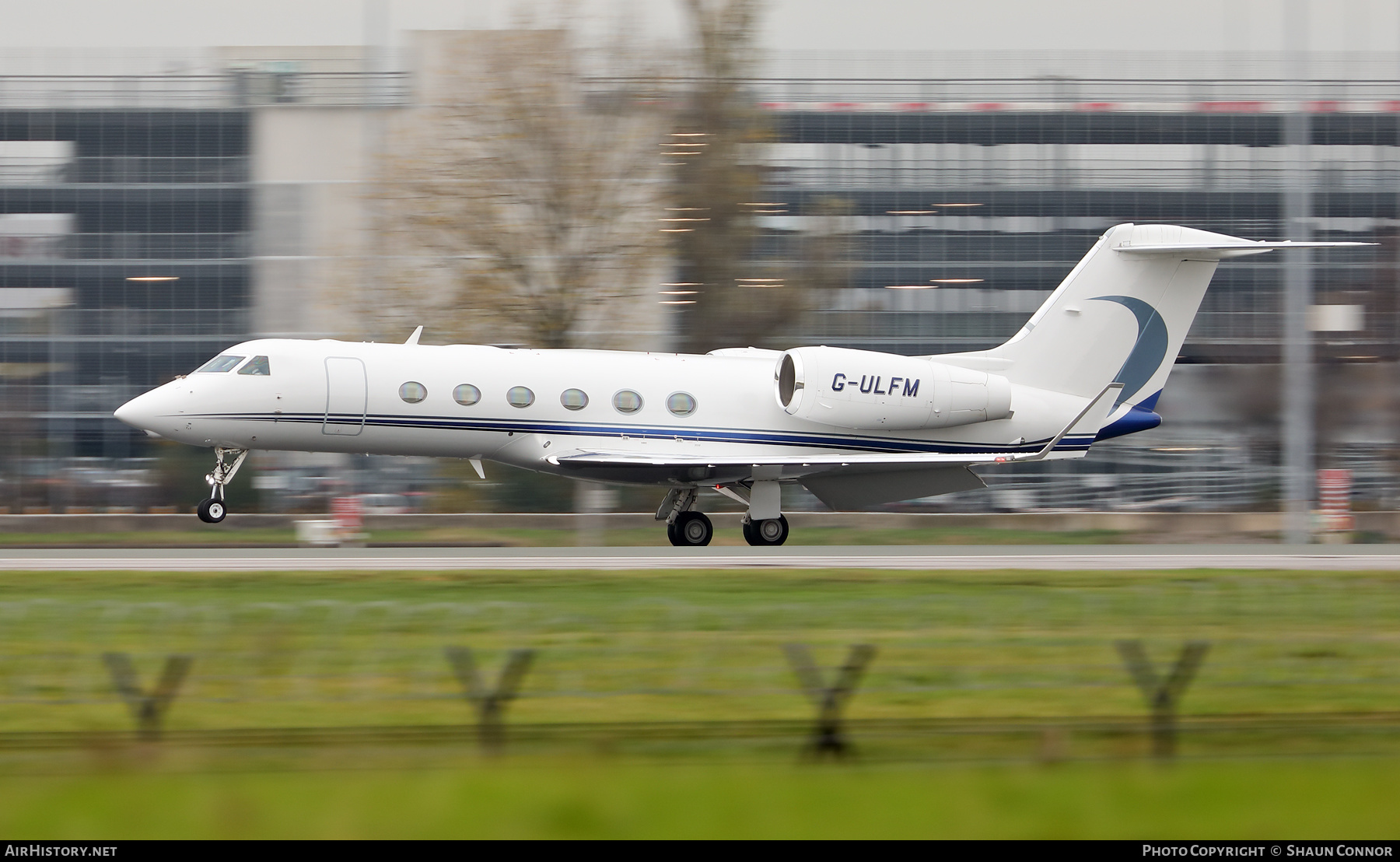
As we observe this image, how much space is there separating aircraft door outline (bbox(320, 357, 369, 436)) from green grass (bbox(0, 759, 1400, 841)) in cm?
1485

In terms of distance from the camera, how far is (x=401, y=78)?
149ft

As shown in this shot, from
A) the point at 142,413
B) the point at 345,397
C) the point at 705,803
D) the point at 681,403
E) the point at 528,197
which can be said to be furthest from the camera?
the point at 528,197

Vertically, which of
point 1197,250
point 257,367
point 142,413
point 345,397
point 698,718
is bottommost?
point 698,718

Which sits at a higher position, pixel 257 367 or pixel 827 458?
pixel 257 367

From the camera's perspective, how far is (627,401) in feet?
75.6

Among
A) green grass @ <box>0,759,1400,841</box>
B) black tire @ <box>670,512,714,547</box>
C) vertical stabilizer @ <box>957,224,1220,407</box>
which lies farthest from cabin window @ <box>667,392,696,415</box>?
green grass @ <box>0,759,1400,841</box>

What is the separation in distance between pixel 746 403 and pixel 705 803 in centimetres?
1696

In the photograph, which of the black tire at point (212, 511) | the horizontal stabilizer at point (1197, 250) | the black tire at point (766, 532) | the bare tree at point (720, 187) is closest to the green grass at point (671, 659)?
the black tire at point (212, 511)

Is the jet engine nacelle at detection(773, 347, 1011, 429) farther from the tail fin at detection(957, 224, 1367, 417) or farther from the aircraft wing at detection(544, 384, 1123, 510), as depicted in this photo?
the tail fin at detection(957, 224, 1367, 417)

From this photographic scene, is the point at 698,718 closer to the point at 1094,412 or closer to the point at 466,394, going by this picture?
the point at 466,394

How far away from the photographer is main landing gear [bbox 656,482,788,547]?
24.1 metres

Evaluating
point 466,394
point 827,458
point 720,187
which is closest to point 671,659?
point 466,394

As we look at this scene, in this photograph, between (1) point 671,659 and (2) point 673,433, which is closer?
(1) point 671,659
